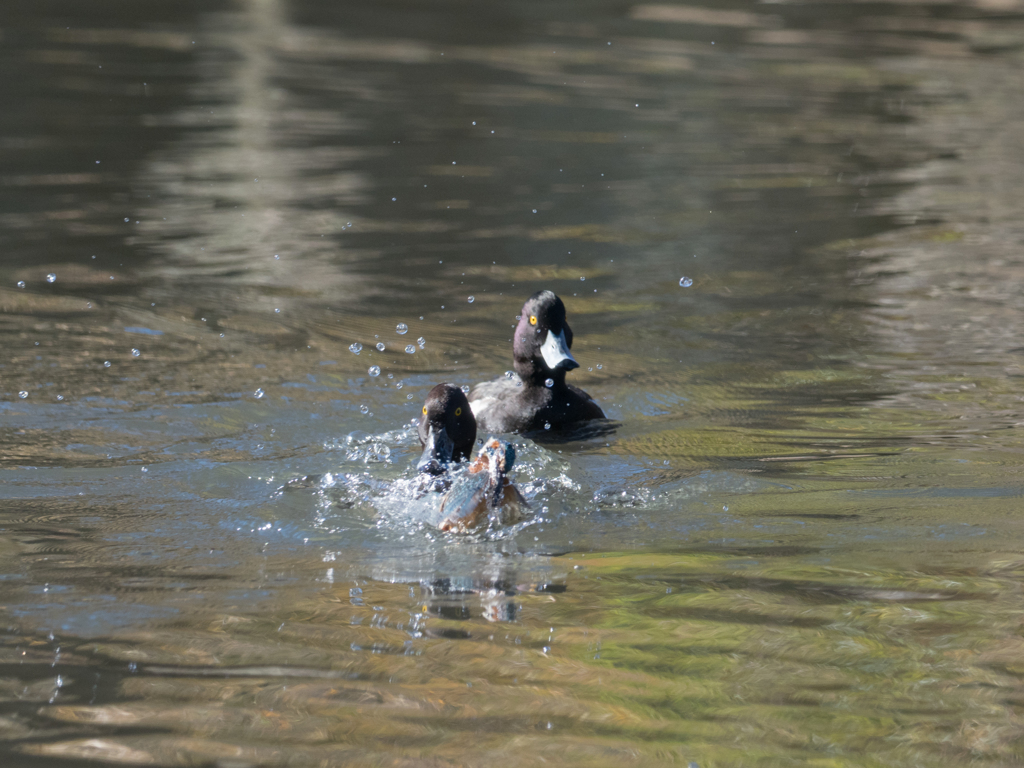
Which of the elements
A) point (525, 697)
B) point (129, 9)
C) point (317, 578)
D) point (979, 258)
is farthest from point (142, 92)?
point (525, 697)

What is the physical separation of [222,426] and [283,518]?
62.3 inches

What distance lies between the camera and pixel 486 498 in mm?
→ 5156

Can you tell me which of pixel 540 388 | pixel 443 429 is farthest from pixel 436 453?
pixel 540 388

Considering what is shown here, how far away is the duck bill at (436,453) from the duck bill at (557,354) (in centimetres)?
129

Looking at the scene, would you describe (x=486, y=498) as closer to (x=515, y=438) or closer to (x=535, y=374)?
(x=515, y=438)

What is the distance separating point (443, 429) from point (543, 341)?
1.49m

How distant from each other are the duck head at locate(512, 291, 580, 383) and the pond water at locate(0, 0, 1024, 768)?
0.48m

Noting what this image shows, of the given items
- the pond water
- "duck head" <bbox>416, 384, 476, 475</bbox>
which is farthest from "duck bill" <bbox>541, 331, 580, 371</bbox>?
"duck head" <bbox>416, 384, 476, 475</bbox>

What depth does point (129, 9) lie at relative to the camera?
25.3 meters

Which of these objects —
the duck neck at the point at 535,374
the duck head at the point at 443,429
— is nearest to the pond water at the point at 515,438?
the duck head at the point at 443,429

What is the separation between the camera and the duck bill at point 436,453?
5805 mm

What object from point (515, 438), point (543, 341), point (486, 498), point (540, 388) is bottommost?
point (515, 438)

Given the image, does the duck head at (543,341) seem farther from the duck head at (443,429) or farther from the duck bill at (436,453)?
the duck bill at (436,453)

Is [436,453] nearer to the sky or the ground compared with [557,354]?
nearer to the ground
